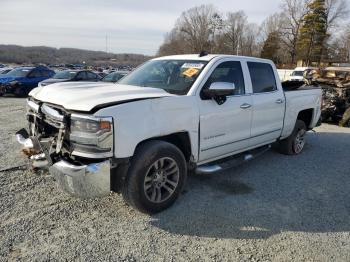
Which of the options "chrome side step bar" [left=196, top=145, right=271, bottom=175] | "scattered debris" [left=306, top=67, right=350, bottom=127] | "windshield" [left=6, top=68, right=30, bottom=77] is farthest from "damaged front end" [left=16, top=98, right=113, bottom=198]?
"windshield" [left=6, top=68, right=30, bottom=77]

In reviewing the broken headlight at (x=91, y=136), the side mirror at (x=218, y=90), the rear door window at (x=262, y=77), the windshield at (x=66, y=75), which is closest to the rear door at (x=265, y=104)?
the rear door window at (x=262, y=77)

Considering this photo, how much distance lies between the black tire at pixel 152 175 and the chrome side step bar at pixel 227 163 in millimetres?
375

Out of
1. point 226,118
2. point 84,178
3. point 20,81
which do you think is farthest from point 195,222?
Result: point 20,81

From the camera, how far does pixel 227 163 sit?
4996 mm

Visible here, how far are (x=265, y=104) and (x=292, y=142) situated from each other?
A: 1722 mm

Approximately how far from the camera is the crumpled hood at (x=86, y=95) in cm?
356

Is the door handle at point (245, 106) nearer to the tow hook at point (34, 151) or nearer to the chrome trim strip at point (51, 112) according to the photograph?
the chrome trim strip at point (51, 112)

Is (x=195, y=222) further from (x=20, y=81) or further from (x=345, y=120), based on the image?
(x=20, y=81)

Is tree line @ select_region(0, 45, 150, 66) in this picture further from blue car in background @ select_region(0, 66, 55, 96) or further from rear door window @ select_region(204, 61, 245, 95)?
rear door window @ select_region(204, 61, 245, 95)

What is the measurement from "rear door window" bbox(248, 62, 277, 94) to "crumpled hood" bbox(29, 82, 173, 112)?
180 centimetres

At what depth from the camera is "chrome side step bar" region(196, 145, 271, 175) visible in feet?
14.9

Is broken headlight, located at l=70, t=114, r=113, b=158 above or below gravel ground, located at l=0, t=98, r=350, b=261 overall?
above

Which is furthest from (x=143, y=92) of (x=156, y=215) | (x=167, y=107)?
(x=156, y=215)

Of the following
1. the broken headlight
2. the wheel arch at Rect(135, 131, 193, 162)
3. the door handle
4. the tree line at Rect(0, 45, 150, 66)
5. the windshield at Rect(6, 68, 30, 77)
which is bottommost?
the tree line at Rect(0, 45, 150, 66)
